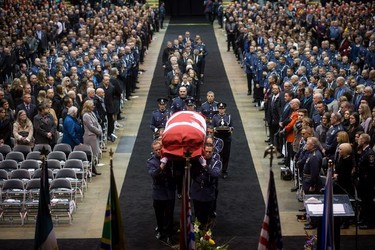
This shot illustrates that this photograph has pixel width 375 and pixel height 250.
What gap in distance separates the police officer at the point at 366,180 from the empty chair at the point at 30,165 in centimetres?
669

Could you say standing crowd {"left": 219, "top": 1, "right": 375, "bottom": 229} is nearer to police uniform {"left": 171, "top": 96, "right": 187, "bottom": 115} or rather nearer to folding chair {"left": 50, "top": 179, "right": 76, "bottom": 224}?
police uniform {"left": 171, "top": 96, "right": 187, "bottom": 115}

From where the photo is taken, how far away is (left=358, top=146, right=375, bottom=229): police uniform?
1803cm

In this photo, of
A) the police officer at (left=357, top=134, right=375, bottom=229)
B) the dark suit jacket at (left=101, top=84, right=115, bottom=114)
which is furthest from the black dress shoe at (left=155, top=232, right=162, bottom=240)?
the dark suit jacket at (left=101, top=84, right=115, bottom=114)

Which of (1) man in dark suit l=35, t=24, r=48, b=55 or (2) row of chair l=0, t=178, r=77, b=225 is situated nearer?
(2) row of chair l=0, t=178, r=77, b=225

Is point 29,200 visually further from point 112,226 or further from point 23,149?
point 112,226

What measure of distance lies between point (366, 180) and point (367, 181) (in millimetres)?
26

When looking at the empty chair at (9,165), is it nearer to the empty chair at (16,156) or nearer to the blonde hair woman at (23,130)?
the empty chair at (16,156)

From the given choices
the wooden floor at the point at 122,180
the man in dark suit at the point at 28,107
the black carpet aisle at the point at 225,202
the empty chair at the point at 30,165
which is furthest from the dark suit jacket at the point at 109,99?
the empty chair at the point at 30,165

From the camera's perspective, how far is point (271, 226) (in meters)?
13.9

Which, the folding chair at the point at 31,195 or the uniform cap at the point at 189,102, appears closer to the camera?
the folding chair at the point at 31,195

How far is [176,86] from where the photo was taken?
26703 mm

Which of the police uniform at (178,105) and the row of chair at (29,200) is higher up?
the police uniform at (178,105)

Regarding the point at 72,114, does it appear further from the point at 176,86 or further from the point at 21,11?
the point at 21,11

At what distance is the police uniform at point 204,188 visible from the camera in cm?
1772
